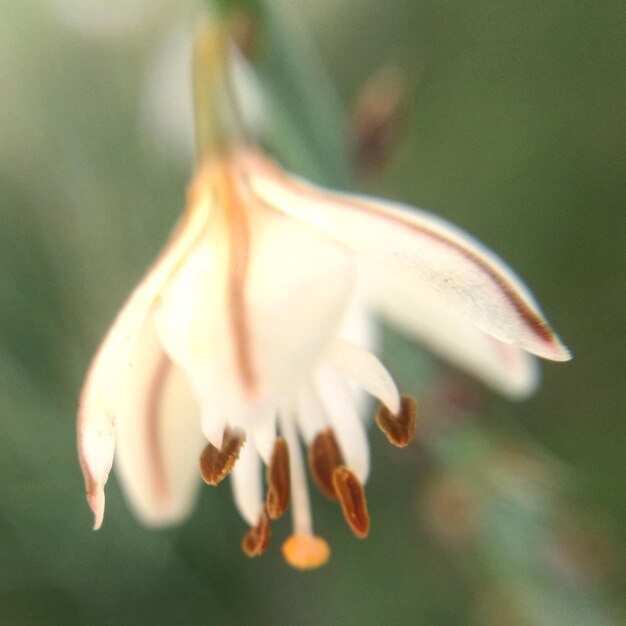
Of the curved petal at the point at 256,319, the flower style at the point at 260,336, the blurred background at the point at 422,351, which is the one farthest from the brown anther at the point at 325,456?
the blurred background at the point at 422,351

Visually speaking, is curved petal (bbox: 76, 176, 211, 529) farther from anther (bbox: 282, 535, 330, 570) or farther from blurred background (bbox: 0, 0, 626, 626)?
blurred background (bbox: 0, 0, 626, 626)

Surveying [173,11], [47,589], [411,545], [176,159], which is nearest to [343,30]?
[173,11]

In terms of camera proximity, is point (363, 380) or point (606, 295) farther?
point (606, 295)

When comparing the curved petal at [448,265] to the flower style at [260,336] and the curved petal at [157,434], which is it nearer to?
the flower style at [260,336]

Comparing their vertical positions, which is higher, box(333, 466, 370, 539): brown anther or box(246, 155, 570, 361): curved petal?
box(246, 155, 570, 361): curved petal

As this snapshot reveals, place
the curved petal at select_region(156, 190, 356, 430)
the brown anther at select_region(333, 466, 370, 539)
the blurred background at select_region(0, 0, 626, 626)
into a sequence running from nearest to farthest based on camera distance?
1. the curved petal at select_region(156, 190, 356, 430)
2. the brown anther at select_region(333, 466, 370, 539)
3. the blurred background at select_region(0, 0, 626, 626)

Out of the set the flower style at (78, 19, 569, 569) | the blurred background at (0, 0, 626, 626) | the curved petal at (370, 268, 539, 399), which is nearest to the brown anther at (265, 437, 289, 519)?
the flower style at (78, 19, 569, 569)

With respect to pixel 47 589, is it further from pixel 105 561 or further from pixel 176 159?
pixel 176 159
